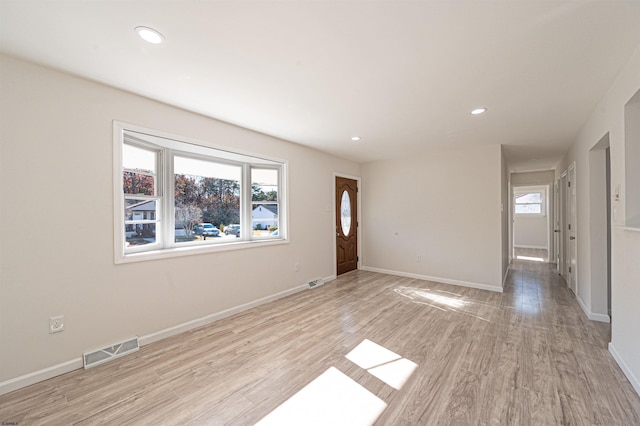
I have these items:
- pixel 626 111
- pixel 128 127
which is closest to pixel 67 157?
pixel 128 127

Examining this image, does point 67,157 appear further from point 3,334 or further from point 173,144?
→ point 3,334

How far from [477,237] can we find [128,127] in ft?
17.8

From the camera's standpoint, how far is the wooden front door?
18.7 ft

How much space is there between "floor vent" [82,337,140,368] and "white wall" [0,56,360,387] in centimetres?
6

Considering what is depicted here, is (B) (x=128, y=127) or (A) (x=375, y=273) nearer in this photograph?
(B) (x=128, y=127)

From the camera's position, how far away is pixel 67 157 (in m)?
2.27

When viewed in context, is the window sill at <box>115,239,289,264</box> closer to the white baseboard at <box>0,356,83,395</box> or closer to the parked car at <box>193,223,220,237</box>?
the parked car at <box>193,223,220,237</box>

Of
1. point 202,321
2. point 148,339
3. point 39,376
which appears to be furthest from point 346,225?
point 39,376

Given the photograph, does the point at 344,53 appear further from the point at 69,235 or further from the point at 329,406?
the point at 69,235

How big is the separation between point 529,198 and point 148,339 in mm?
11695

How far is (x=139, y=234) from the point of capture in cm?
292

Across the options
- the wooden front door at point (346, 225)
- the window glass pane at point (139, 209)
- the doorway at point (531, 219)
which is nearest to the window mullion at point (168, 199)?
the window glass pane at point (139, 209)

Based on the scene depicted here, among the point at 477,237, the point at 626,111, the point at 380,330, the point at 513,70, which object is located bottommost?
the point at 380,330

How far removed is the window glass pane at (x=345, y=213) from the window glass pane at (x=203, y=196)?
2521 mm
